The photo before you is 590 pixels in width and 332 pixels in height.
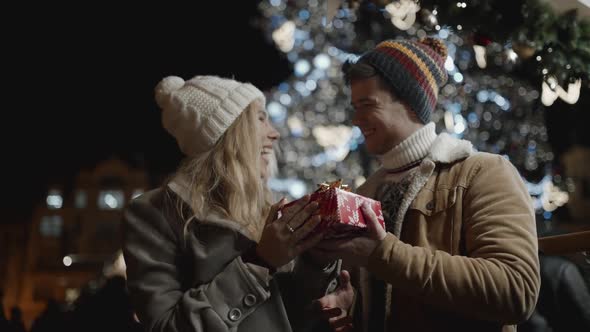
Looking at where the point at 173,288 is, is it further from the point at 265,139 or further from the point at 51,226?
the point at 51,226


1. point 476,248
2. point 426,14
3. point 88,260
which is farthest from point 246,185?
point 88,260

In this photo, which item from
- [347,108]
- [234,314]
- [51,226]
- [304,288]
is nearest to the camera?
[234,314]

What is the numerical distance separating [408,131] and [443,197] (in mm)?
602

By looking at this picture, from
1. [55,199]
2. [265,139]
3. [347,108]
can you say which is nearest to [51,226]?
[55,199]

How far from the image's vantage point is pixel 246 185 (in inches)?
139

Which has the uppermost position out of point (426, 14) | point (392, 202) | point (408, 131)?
point (426, 14)

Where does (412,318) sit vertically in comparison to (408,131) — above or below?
below

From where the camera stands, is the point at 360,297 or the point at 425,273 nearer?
the point at 425,273

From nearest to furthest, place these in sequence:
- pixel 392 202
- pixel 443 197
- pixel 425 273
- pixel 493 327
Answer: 1. pixel 425 273
2. pixel 493 327
3. pixel 443 197
4. pixel 392 202

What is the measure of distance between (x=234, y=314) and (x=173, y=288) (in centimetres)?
35

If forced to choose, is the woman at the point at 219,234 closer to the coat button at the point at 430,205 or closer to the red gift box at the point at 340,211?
the red gift box at the point at 340,211

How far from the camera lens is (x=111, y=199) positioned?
55062 millimetres

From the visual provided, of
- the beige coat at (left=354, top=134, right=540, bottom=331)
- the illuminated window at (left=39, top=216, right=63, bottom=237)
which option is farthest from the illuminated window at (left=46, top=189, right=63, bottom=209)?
the beige coat at (left=354, top=134, right=540, bottom=331)

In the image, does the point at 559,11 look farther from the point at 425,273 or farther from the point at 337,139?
the point at 337,139
